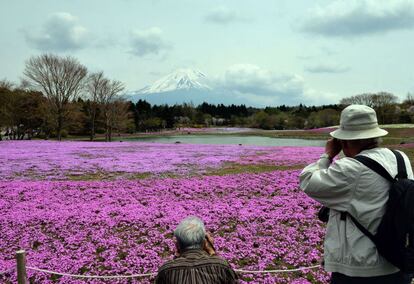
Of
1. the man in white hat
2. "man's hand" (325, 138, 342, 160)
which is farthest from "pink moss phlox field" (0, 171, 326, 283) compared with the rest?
"man's hand" (325, 138, 342, 160)

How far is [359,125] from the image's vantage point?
3.39m

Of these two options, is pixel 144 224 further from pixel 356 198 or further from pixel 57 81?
pixel 57 81

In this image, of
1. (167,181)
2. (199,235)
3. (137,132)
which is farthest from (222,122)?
(199,235)

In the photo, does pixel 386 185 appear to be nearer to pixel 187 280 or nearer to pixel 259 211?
pixel 187 280

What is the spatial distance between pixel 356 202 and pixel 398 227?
36cm

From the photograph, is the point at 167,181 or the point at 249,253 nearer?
the point at 249,253

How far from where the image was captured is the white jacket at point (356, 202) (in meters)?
3.13

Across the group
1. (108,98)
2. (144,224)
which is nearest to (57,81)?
(108,98)

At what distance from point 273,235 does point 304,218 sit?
189 cm

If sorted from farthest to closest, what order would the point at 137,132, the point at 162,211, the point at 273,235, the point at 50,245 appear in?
the point at 137,132 → the point at 162,211 → the point at 273,235 → the point at 50,245

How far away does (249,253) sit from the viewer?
901 cm

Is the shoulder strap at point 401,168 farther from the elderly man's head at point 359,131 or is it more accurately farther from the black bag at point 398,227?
the elderly man's head at point 359,131

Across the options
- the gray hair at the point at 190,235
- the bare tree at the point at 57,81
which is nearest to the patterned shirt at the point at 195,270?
the gray hair at the point at 190,235

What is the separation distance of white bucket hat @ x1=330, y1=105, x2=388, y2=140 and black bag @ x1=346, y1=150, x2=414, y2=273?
13.4 inches
